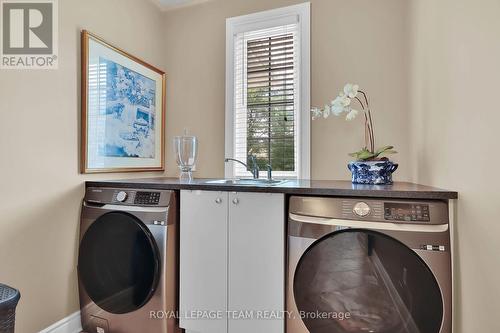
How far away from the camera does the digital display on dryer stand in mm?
1155

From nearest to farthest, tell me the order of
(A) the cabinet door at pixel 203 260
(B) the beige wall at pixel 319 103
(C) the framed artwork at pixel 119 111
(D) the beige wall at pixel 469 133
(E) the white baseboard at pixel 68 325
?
(D) the beige wall at pixel 469 133, (B) the beige wall at pixel 319 103, (A) the cabinet door at pixel 203 260, (E) the white baseboard at pixel 68 325, (C) the framed artwork at pixel 119 111

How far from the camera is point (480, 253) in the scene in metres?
0.91

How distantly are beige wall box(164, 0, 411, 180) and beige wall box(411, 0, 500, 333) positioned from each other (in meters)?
0.51

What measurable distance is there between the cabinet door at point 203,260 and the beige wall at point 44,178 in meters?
0.79

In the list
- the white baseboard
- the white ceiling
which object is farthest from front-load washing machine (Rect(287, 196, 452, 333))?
the white ceiling

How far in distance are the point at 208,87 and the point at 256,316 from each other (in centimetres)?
189

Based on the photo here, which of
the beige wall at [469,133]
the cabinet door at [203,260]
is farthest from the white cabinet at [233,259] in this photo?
the beige wall at [469,133]

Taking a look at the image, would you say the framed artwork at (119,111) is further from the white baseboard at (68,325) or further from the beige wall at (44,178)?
the white baseboard at (68,325)

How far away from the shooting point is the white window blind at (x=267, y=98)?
2.22 metres

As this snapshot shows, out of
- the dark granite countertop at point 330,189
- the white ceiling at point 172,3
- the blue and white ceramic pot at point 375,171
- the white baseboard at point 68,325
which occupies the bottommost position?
the white baseboard at point 68,325

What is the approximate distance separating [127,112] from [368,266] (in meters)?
1.98

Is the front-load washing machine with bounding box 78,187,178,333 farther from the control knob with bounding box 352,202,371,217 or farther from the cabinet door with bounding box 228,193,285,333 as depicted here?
the control knob with bounding box 352,202,371,217

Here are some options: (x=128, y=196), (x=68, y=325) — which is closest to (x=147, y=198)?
(x=128, y=196)

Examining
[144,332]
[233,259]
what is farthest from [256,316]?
[144,332]
